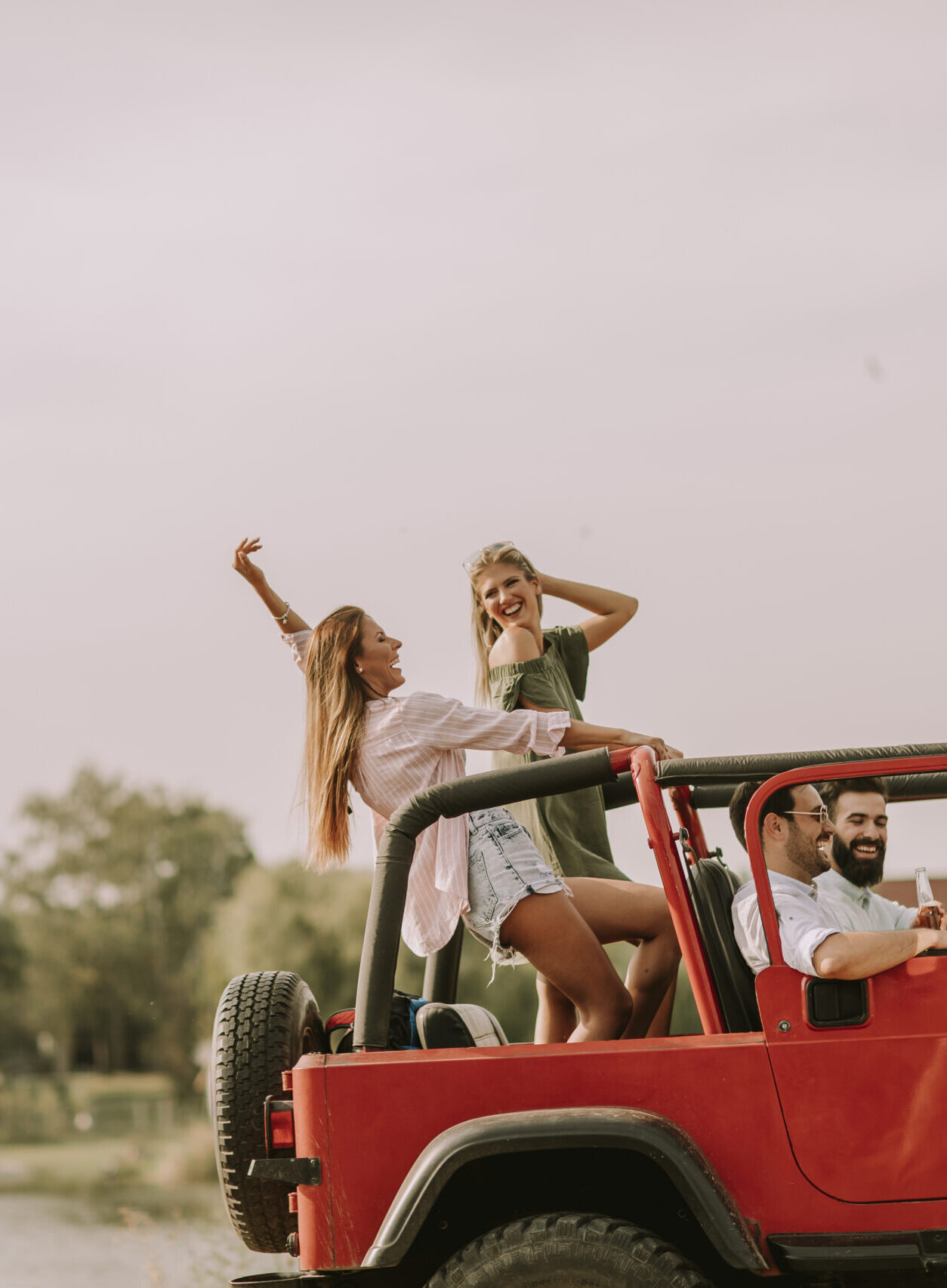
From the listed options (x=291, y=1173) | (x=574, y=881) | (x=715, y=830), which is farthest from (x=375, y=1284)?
(x=715, y=830)

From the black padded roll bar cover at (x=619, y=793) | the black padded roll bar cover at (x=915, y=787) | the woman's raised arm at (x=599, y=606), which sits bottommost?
the black padded roll bar cover at (x=915, y=787)

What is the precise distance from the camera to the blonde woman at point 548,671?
4.82m

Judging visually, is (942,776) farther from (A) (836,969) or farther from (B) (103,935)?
(B) (103,935)

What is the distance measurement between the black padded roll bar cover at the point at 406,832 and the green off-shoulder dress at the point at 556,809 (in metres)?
0.80

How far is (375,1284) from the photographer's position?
4004 mm

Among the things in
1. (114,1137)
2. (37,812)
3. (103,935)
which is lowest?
(114,1137)

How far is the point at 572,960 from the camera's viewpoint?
4230mm

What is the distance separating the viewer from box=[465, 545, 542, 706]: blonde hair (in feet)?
17.4

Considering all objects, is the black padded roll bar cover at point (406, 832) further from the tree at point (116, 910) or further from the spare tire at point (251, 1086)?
the tree at point (116, 910)

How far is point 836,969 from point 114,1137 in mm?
57322

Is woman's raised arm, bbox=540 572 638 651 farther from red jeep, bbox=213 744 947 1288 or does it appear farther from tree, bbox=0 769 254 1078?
tree, bbox=0 769 254 1078

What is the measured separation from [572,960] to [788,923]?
713mm

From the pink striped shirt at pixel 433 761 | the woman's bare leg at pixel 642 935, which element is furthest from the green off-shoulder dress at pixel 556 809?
the pink striped shirt at pixel 433 761

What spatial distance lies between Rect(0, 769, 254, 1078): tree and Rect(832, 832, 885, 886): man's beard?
64.0 metres
